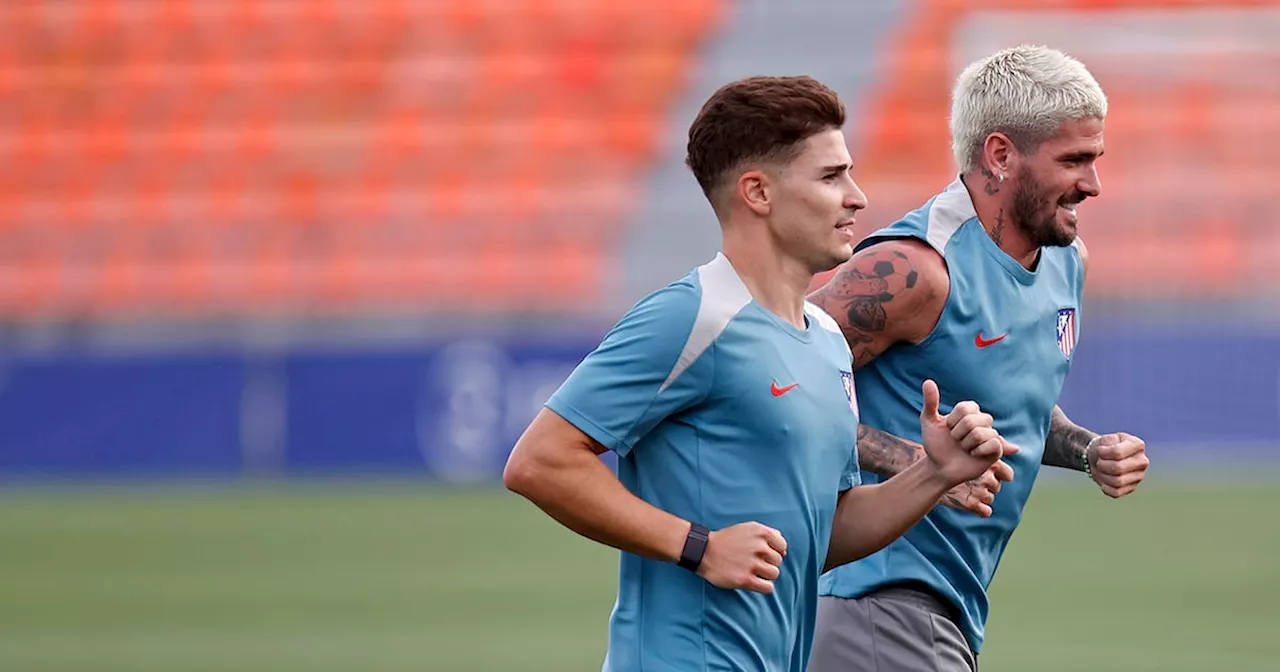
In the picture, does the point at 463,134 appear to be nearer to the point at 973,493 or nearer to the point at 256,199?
the point at 256,199

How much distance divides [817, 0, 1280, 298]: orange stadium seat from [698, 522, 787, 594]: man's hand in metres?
15.0

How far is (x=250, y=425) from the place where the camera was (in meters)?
16.6

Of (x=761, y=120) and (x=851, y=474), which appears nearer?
(x=761, y=120)

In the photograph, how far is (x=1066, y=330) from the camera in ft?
15.6

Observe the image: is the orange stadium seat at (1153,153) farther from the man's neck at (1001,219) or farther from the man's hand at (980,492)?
the man's hand at (980,492)

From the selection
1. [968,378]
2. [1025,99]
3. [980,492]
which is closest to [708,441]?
[980,492]

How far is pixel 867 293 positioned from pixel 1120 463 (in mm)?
731

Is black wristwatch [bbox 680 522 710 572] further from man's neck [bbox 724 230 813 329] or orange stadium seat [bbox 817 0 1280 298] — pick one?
orange stadium seat [bbox 817 0 1280 298]

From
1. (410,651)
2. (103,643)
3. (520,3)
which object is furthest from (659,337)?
(520,3)

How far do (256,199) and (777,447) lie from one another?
55.7 ft

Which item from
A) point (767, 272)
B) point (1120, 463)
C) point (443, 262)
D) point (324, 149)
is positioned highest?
point (324, 149)

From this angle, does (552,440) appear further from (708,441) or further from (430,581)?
(430,581)

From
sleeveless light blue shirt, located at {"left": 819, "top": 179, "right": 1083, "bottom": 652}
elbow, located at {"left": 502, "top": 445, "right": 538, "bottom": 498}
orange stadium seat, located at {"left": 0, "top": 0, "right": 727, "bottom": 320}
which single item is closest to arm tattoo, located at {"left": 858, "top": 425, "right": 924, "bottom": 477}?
sleeveless light blue shirt, located at {"left": 819, "top": 179, "right": 1083, "bottom": 652}

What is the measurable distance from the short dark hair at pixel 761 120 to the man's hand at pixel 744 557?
0.74 m
